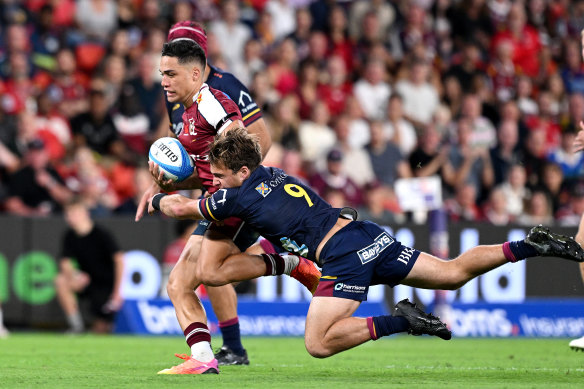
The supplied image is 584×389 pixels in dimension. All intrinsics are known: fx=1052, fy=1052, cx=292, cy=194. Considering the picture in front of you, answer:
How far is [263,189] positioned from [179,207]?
63 cm

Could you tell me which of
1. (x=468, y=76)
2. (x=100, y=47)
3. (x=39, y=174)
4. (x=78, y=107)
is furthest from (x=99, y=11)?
(x=468, y=76)

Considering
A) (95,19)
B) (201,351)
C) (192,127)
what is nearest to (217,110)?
(192,127)

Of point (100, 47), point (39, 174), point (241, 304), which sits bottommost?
point (241, 304)

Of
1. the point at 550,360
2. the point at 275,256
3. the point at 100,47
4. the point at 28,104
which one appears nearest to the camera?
the point at 275,256

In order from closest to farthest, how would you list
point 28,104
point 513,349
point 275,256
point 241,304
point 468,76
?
point 275,256, point 513,349, point 241,304, point 28,104, point 468,76

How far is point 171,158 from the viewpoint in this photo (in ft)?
26.1

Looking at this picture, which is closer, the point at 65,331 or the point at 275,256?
the point at 275,256

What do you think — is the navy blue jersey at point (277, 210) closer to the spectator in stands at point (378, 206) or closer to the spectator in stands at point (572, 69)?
the spectator in stands at point (378, 206)

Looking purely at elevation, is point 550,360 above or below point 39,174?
below

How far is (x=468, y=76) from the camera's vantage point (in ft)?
62.2

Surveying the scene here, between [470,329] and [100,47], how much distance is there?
7180 mm

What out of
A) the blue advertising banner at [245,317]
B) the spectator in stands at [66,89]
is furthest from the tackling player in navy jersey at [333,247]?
the spectator in stands at [66,89]

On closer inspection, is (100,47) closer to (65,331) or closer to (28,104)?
(28,104)

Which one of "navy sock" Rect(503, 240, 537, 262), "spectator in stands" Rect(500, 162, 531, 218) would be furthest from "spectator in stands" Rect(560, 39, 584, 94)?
"navy sock" Rect(503, 240, 537, 262)
